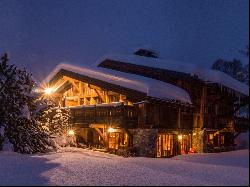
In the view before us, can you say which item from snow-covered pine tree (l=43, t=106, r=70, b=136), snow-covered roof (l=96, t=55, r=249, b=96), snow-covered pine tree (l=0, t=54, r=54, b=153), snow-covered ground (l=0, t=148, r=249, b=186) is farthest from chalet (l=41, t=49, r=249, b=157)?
snow-covered ground (l=0, t=148, r=249, b=186)

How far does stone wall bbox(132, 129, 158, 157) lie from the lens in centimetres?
2098

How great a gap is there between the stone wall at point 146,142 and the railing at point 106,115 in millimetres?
1007

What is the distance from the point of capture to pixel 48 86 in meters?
30.9

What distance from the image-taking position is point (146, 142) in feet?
69.4

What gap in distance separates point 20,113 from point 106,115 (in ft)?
19.1

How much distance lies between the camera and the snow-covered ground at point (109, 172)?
12.1 m

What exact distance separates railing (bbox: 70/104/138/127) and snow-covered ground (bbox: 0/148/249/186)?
469 cm

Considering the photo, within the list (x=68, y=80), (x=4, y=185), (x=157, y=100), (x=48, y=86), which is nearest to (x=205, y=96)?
(x=157, y=100)

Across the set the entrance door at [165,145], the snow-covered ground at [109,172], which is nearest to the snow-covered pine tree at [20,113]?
the snow-covered ground at [109,172]

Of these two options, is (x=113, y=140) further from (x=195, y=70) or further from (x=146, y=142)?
(x=195, y=70)

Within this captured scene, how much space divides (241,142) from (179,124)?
51.4 ft

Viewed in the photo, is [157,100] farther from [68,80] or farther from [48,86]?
[48,86]

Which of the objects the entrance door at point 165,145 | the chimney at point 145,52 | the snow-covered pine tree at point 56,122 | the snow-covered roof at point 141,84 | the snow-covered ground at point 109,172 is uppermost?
the chimney at point 145,52

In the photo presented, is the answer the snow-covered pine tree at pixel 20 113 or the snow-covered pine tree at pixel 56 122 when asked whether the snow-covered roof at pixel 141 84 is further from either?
the snow-covered pine tree at pixel 20 113
